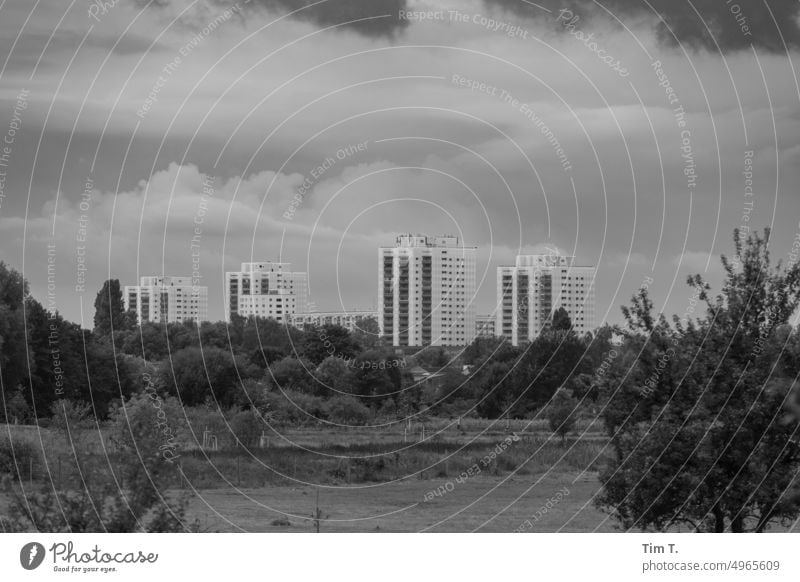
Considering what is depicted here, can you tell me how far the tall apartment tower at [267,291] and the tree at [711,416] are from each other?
1638 inches

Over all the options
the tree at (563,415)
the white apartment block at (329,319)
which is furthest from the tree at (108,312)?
the tree at (563,415)

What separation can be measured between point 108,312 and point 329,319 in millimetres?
14599

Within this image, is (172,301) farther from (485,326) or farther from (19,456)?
(19,456)

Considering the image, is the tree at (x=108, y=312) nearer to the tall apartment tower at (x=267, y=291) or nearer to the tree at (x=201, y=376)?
the tall apartment tower at (x=267, y=291)

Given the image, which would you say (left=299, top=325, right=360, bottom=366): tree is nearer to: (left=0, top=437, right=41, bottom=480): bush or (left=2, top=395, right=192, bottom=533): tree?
(left=0, top=437, right=41, bottom=480): bush

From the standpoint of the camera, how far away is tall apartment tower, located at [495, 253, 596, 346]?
2244 inches

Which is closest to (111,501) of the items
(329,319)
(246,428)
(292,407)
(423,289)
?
(246,428)

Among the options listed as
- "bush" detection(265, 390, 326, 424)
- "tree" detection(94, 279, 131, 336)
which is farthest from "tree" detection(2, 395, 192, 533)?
"tree" detection(94, 279, 131, 336)

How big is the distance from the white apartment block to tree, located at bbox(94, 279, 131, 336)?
10087 millimetres

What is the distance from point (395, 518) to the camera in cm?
3083
